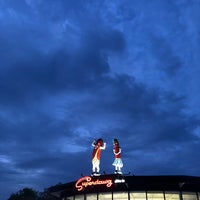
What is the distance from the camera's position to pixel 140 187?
1345 inches

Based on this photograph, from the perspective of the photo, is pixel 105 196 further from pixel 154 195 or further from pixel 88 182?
pixel 154 195

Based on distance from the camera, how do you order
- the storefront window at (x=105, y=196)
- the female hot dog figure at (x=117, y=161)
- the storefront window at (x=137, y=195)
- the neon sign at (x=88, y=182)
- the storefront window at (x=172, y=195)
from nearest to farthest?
the storefront window at (x=172, y=195)
the storefront window at (x=137, y=195)
the neon sign at (x=88, y=182)
the storefront window at (x=105, y=196)
the female hot dog figure at (x=117, y=161)

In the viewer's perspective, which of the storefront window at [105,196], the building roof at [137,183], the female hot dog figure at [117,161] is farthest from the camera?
the female hot dog figure at [117,161]

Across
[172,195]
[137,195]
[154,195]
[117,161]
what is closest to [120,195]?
[137,195]

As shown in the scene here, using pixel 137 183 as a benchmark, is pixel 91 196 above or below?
below

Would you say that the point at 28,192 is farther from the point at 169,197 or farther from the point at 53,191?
the point at 169,197

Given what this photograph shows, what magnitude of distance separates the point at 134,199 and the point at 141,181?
228cm

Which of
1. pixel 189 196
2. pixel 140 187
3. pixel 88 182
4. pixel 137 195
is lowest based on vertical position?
pixel 189 196

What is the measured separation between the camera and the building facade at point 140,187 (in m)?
33.8

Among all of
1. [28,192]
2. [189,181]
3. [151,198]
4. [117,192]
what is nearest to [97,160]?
[117,192]

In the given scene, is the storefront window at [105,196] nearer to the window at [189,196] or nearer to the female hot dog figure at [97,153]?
the female hot dog figure at [97,153]

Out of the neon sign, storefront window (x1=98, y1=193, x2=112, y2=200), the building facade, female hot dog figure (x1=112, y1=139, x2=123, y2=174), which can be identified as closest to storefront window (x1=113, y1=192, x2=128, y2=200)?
the building facade

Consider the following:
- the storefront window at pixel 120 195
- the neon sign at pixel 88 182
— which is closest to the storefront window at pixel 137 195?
the storefront window at pixel 120 195

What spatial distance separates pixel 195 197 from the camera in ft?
114
